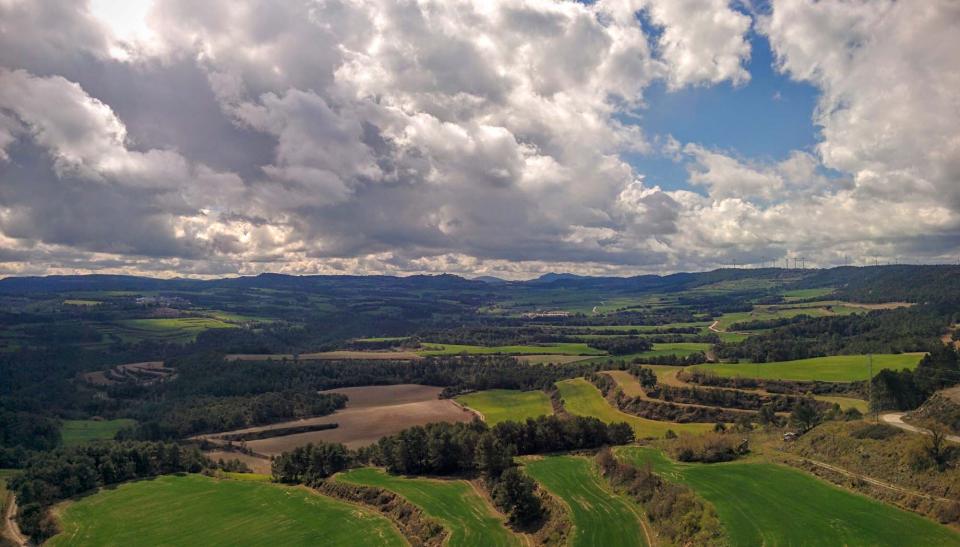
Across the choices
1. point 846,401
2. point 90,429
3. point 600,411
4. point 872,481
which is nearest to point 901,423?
point 872,481

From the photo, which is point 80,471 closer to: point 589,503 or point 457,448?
point 457,448

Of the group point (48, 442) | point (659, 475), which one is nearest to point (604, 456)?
point (659, 475)

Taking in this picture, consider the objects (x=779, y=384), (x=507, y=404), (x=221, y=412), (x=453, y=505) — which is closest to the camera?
(x=453, y=505)

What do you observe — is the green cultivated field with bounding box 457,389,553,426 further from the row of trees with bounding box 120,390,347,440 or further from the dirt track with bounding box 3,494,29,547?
the dirt track with bounding box 3,494,29,547

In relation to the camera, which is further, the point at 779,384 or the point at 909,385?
the point at 779,384

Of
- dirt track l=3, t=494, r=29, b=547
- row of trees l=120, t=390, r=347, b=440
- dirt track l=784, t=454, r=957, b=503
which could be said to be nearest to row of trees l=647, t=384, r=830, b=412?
dirt track l=784, t=454, r=957, b=503

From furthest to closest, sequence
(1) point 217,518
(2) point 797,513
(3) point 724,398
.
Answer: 1. (3) point 724,398
2. (1) point 217,518
3. (2) point 797,513
